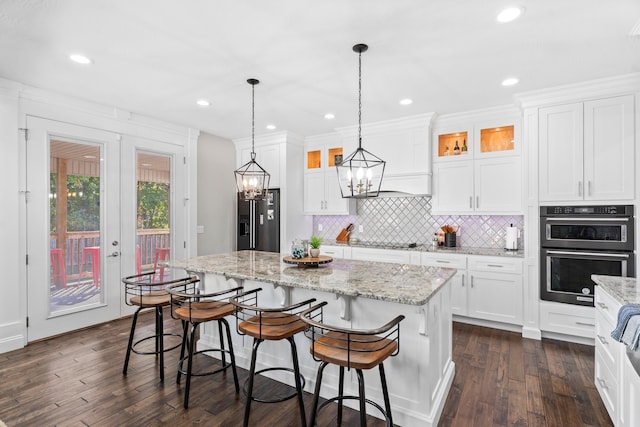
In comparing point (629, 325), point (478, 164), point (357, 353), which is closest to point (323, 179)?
point (478, 164)

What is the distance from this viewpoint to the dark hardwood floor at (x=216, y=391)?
2.21 metres

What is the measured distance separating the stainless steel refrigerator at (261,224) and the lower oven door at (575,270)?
3.48 m

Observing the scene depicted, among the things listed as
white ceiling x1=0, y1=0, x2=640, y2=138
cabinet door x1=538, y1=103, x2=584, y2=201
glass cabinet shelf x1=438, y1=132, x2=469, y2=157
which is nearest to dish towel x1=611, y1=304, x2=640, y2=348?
white ceiling x1=0, y1=0, x2=640, y2=138

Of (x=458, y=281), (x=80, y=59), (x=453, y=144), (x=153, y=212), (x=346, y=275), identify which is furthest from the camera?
(x=153, y=212)

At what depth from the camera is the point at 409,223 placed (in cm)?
495

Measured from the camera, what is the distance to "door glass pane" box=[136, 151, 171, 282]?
4465 millimetres

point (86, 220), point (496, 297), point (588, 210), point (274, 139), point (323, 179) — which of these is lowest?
point (496, 297)

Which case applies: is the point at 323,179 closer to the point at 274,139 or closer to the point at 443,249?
the point at 274,139

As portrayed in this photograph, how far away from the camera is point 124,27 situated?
232 centimetres

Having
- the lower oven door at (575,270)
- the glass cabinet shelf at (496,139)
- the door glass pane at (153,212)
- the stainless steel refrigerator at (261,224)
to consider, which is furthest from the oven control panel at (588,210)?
the door glass pane at (153,212)

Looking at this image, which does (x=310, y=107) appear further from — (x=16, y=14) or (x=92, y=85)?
(x=16, y=14)

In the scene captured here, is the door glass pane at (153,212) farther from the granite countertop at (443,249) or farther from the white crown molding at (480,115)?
the white crown molding at (480,115)

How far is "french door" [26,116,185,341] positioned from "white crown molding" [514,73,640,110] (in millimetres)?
4586

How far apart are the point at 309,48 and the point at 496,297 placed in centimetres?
330
